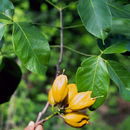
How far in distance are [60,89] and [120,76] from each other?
25 centimetres

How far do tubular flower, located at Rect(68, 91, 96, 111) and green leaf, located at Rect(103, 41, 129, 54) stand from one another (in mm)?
201

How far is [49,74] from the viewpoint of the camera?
292 centimetres

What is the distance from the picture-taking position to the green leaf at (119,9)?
2.93ft

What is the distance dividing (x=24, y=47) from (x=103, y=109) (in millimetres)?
3847

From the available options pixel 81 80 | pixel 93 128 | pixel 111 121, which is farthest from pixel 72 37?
pixel 81 80

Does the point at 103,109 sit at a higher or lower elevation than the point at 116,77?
lower

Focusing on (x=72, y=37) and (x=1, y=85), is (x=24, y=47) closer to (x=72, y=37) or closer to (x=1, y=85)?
(x=1, y=85)

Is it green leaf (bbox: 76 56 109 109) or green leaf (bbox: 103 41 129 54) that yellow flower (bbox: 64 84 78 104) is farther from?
green leaf (bbox: 103 41 129 54)

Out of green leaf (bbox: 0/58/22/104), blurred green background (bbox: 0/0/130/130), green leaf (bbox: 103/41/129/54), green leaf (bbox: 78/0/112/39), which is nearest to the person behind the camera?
green leaf (bbox: 78/0/112/39)

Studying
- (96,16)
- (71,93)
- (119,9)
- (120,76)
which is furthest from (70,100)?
(119,9)

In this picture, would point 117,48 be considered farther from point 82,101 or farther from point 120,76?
point 82,101

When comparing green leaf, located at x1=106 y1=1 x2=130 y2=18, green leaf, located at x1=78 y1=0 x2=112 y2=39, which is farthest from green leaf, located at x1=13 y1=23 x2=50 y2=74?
green leaf, located at x1=106 y1=1 x2=130 y2=18

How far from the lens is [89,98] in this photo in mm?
783

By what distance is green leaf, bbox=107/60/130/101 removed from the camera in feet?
2.76
